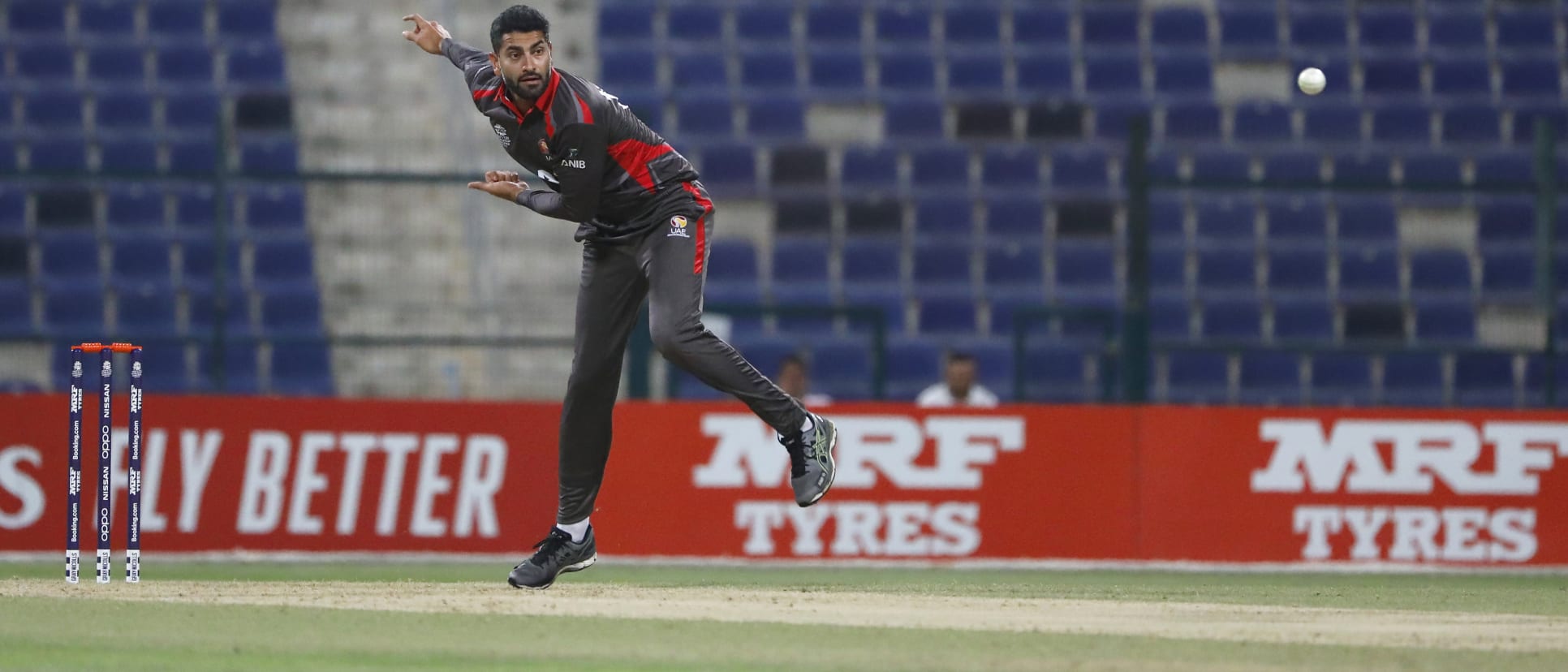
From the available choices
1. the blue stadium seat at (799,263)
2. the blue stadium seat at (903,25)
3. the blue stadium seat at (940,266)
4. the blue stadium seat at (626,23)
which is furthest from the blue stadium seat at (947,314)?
the blue stadium seat at (626,23)

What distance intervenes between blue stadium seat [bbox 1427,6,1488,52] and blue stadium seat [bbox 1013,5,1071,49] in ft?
11.0

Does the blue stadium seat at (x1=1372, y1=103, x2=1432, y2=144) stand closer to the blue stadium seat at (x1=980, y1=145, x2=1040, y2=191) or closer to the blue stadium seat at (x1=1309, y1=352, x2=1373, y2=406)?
the blue stadium seat at (x1=980, y1=145, x2=1040, y2=191)

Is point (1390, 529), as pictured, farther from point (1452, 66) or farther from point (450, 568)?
point (1452, 66)

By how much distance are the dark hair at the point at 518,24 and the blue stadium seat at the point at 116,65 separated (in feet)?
38.1

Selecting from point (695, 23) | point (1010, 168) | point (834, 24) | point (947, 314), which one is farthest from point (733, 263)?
point (834, 24)

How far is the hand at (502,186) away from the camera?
765cm

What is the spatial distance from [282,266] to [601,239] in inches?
341

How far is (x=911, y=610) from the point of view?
7590 mm

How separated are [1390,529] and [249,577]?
672 cm

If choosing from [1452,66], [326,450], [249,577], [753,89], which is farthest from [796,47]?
[249,577]

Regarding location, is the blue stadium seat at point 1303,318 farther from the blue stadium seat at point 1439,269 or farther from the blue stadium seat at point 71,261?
the blue stadium seat at point 71,261

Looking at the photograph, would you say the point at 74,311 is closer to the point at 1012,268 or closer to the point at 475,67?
the point at 1012,268

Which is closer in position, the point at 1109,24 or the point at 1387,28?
the point at 1109,24

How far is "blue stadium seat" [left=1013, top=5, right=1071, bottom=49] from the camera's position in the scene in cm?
1850
